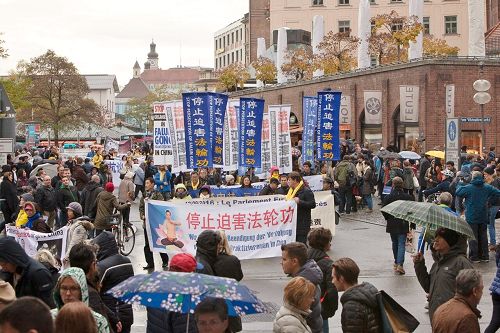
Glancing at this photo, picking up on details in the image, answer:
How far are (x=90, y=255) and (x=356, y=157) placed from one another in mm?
24994


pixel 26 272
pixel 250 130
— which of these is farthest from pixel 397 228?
pixel 250 130

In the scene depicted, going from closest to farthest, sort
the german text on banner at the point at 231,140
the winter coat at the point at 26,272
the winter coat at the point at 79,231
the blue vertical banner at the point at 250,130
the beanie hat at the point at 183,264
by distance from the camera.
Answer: the beanie hat at the point at 183,264 < the winter coat at the point at 26,272 < the winter coat at the point at 79,231 < the blue vertical banner at the point at 250,130 < the german text on banner at the point at 231,140

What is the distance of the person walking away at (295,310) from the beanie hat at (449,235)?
259 cm

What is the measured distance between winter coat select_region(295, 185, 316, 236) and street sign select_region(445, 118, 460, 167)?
A: 955 cm

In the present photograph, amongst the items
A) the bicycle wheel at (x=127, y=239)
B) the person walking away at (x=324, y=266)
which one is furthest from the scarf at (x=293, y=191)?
the person walking away at (x=324, y=266)

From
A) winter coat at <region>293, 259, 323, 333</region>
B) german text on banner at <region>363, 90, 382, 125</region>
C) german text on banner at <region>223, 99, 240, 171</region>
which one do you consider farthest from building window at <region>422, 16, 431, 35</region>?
winter coat at <region>293, 259, 323, 333</region>

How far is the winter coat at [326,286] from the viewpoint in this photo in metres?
10.2

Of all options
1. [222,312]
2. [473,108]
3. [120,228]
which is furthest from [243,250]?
[473,108]

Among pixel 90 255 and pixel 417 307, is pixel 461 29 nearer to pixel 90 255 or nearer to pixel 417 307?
pixel 417 307

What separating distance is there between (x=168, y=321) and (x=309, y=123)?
2361cm

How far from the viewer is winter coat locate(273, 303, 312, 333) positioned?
762 centimetres

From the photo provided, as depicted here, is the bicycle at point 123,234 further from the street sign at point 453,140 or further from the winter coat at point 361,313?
the winter coat at point 361,313

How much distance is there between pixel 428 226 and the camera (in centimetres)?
1120

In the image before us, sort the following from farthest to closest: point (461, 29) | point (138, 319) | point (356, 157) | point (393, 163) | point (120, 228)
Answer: point (461, 29), point (356, 157), point (393, 163), point (120, 228), point (138, 319)
